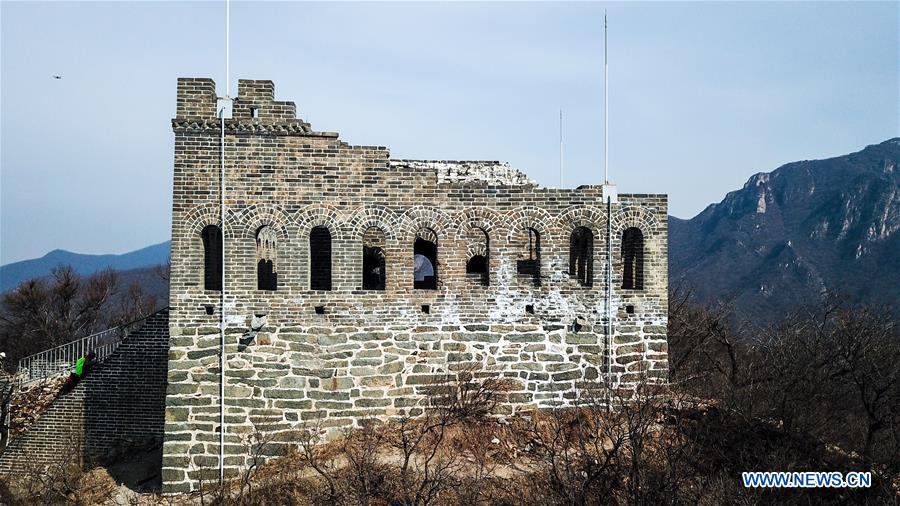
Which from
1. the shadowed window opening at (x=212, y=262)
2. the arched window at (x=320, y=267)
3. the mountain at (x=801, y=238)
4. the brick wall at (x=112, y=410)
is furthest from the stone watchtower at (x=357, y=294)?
the mountain at (x=801, y=238)

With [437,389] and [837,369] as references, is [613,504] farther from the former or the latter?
[837,369]

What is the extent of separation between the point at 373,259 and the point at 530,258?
4.06 metres

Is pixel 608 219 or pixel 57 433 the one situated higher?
pixel 608 219

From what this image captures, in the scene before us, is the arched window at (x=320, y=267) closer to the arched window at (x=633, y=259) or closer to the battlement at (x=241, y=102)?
the battlement at (x=241, y=102)

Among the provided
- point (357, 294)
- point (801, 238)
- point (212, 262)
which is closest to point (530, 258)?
point (357, 294)

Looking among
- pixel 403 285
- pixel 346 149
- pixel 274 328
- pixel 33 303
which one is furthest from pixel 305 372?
pixel 33 303

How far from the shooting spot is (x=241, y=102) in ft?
43.8

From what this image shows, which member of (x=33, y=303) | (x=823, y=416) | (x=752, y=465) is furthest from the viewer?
(x=33, y=303)

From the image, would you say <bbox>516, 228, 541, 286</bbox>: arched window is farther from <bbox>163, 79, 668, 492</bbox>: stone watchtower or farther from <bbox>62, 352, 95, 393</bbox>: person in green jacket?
<bbox>62, 352, 95, 393</bbox>: person in green jacket

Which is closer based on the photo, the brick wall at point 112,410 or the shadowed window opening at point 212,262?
the shadowed window opening at point 212,262

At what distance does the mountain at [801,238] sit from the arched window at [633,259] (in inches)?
1274

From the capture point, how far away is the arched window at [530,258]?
551 inches

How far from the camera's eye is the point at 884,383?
17.8 meters

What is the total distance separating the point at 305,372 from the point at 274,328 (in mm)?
1062
